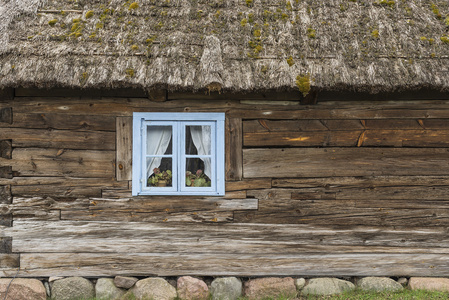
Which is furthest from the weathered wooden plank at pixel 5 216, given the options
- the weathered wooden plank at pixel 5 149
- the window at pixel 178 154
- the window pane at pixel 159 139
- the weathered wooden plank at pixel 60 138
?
the window pane at pixel 159 139

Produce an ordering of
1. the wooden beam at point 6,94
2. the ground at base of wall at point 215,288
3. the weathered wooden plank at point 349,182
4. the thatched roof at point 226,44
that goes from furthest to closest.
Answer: the weathered wooden plank at point 349,182, the ground at base of wall at point 215,288, the wooden beam at point 6,94, the thatched roof at point 226,44

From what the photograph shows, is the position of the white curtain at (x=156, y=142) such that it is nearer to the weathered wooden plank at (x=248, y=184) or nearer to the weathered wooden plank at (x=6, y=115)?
the weathered wooden plank at (x=248, y=184)

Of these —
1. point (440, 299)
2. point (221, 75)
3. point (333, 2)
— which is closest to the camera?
point (221, 75)

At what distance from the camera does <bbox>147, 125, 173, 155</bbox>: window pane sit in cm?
499

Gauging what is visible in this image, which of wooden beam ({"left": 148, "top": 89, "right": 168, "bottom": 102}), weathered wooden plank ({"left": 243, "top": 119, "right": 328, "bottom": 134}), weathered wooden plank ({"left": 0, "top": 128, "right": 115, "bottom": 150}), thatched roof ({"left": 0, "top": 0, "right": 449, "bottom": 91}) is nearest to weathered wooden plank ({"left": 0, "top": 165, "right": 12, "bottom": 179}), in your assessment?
weathered wooden plank ({"left": 0, "top": 128, "right": 115, "bottom": 150})

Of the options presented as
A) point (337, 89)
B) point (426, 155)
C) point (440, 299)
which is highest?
point (337, 89)

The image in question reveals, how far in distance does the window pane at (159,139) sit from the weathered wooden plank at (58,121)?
506mm

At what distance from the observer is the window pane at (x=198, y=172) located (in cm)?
500

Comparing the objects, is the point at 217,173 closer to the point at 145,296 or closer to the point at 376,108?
the point at 145,296

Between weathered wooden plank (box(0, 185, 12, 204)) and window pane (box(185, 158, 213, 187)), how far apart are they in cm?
207

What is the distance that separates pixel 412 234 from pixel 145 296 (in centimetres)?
327

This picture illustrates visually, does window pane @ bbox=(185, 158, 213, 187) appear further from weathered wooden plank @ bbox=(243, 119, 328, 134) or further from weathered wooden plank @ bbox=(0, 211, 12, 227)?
weathered wooden plank @ bbox=(0, 211, 12, 227)

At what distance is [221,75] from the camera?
4.48 meters

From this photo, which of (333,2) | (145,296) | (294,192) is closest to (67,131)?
(145,296)
